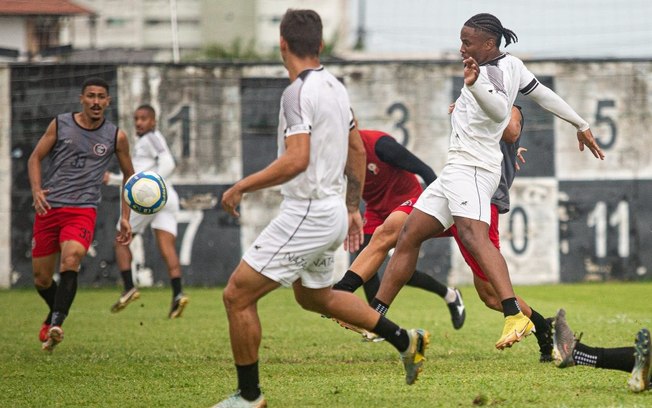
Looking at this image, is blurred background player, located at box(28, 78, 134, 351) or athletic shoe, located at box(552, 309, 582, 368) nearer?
athletic shoe, located at box(552, 309, 582, 368)

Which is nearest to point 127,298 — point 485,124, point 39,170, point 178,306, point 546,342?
point 178,306

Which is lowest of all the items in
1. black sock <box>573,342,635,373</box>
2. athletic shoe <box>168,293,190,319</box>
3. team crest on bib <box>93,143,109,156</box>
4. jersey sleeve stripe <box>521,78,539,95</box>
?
athletic shoe <box>168,293,190,319</box>

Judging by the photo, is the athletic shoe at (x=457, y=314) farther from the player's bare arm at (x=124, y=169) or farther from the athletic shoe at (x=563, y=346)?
the athletic shoe at (x=563, y=346)

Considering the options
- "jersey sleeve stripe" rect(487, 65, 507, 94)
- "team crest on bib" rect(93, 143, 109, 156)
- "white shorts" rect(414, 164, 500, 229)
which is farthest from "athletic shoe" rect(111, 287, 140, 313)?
"jersey sleeve stripe" rect(487, 65, 507, 94)

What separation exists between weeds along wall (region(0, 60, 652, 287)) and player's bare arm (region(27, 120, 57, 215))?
7524mm

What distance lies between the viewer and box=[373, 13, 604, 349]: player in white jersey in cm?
742

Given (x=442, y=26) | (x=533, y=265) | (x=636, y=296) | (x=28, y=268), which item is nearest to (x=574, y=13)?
(x=442, y=26)

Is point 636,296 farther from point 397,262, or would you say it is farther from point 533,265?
point 397,262

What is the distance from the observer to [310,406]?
21.0ft

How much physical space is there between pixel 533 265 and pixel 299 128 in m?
12.4

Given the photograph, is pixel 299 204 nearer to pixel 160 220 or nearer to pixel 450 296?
pixel 450 296

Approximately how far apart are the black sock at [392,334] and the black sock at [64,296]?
360 cm

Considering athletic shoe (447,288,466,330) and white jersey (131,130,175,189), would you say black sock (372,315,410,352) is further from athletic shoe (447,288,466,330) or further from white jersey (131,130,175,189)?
white jersey (131,130,175,189)

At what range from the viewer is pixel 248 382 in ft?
20.3
